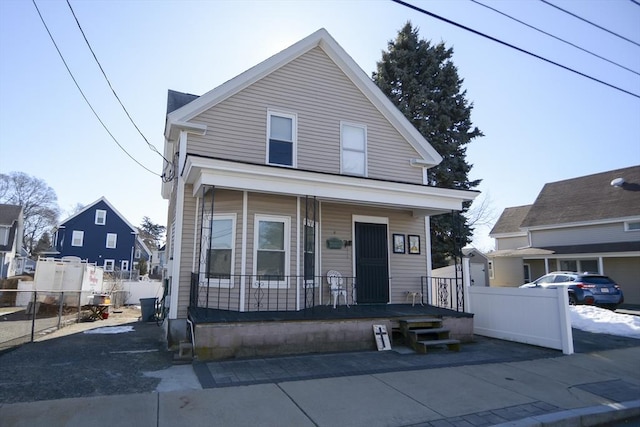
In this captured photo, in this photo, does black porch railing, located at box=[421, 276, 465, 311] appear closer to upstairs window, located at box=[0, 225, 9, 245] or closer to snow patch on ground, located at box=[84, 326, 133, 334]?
snow patch on ground, located at box=[84, 326, 133, 334]

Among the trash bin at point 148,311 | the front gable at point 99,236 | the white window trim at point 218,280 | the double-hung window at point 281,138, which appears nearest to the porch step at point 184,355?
the white window trim at point 218,280

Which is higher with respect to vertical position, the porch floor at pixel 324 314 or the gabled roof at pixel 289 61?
the gabled roof at pixel 289 61

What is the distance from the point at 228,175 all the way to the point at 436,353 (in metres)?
5.48

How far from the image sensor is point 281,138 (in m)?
10.3

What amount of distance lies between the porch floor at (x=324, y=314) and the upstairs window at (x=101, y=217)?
34676 millimetres

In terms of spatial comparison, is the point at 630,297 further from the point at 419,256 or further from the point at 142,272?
the point at 142,272

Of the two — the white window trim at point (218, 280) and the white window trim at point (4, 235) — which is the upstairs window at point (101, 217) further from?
the white window trim at point (218, 280)

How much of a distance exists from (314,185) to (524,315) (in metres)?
5.60

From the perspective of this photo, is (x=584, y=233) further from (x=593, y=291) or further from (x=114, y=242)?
(x=114, y=242)

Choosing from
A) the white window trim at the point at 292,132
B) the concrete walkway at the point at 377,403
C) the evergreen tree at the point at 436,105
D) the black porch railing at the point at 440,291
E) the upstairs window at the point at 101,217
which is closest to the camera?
the concrete walkway at the point at 377,403

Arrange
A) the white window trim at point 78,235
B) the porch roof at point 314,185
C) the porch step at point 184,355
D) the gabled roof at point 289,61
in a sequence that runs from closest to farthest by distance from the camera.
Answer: the porch step at point 184,355
the porch roof at point 314,185
the gabled roof at point 289,61
the white window trim at point 78,235

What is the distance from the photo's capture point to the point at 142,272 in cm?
4178

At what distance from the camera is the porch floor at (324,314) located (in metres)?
7.46

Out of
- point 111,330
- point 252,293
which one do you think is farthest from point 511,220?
point 111,330
